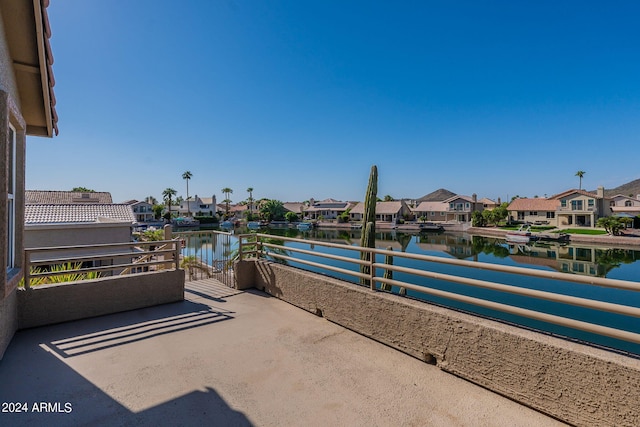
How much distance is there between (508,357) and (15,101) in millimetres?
5782

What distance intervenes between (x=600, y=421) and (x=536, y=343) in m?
0.53

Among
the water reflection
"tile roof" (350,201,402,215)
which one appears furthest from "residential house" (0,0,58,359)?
"tile roof" (350,201,402,215)

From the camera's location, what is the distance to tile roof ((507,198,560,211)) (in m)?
45.6

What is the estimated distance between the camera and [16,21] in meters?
2.96

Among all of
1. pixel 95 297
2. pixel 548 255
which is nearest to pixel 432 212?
pixel 548 255

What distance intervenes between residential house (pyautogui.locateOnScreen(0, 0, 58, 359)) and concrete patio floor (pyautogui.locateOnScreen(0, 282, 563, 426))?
32.6 inches

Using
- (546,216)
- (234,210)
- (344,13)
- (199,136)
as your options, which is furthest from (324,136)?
(234,210)

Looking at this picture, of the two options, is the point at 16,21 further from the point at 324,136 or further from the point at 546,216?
the point at 546,216

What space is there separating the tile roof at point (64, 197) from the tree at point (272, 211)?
38.8 m

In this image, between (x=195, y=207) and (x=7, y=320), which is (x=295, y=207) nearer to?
(x=195, y=207)

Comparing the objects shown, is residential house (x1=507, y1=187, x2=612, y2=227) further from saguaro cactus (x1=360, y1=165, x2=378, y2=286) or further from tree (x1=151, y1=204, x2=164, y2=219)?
tree (x1=151, y1=204, x2=164, y2=219)

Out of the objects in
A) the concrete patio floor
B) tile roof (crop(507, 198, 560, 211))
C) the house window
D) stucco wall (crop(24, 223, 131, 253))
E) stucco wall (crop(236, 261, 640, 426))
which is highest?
tile roof (crop(507, 198, 560, 211))

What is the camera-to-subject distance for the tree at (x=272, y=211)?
62.5 meters

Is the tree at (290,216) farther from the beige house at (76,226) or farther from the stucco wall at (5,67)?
the stucco wall at (5,67)
